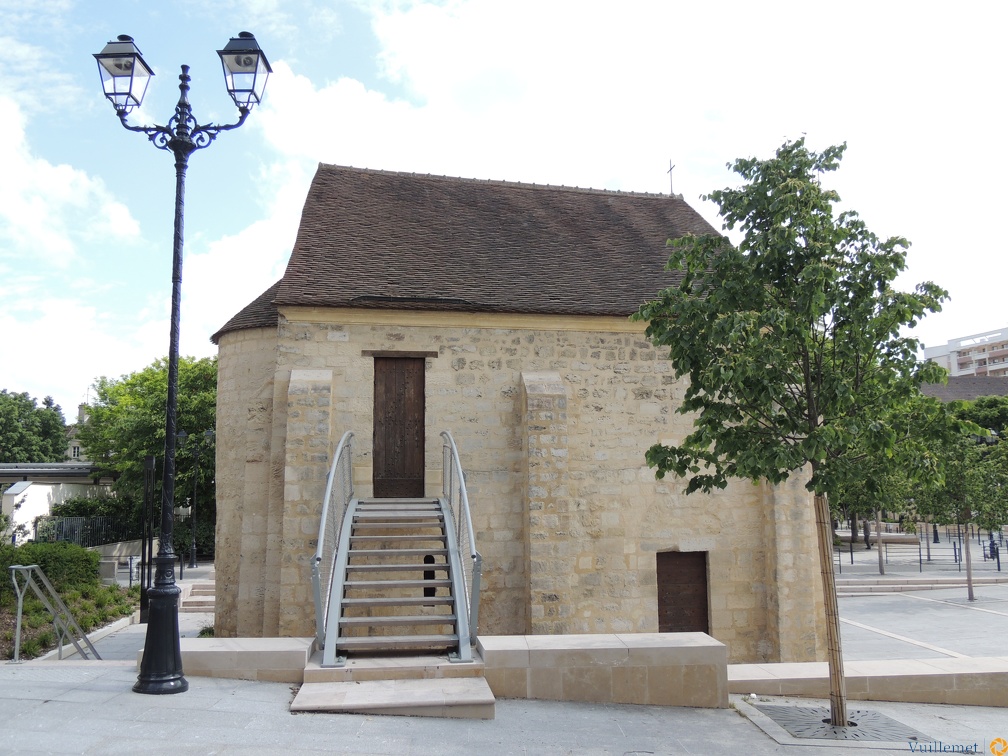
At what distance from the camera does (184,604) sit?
18.6 metres

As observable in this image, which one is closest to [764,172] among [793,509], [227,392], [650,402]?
[650,402]

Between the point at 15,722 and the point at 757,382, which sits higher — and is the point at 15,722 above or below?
below

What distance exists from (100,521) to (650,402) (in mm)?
22340

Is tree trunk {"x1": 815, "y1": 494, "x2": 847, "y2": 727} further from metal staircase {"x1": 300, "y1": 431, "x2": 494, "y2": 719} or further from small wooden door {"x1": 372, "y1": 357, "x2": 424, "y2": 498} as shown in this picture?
small wooden door {"x1": 372, "y1": 357, "x2": 424, "y2": 498}

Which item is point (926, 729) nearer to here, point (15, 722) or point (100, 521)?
point (15, 722)

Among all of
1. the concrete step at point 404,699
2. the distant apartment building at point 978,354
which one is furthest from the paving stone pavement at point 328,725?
the distant apartment building at point 978,354

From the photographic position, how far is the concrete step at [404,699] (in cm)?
634

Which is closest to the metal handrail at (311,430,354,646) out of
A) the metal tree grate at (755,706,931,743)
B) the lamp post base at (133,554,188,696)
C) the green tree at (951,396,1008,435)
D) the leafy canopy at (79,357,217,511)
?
the lamp post base at (133,554,188,696)

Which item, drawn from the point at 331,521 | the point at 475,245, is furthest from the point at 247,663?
the point at 475,245

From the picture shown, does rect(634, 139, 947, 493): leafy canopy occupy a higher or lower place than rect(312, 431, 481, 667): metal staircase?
higher

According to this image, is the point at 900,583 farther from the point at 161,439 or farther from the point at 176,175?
the point at 161,439

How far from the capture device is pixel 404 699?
21.2 feet

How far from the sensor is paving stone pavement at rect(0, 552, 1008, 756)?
5480 mm

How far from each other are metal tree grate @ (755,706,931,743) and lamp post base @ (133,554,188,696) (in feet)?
17.5
